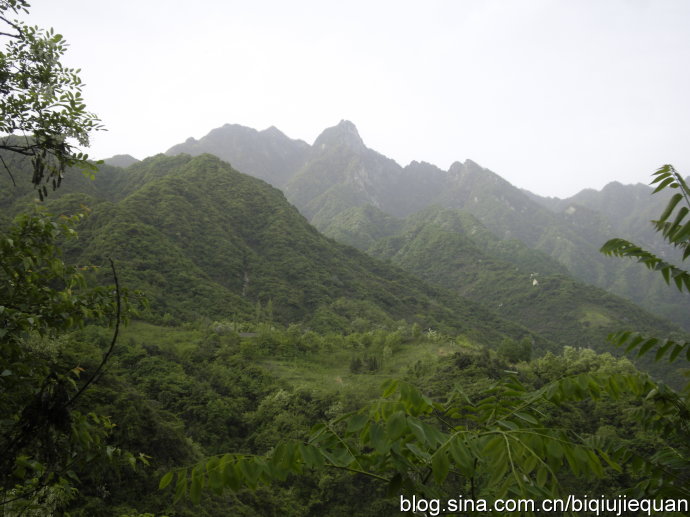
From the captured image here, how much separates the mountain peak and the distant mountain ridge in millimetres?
552

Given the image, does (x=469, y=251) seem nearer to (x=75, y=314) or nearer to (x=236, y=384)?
(x=236, y=384)

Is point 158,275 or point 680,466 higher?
point 680,466

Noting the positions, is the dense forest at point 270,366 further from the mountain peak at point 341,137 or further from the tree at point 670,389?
the mountain peak at point 341,137

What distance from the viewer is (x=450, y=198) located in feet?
520

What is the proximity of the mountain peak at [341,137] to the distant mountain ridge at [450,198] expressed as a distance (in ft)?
1.81

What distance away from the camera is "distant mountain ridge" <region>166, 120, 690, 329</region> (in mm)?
109812

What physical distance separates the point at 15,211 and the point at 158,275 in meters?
13.3

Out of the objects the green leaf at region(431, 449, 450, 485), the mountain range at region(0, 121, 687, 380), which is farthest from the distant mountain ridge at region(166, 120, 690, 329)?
the green leaf at region(431, 449, 450, 485)

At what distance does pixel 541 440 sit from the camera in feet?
4.76

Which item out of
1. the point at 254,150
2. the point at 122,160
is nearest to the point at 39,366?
the point at 122,160

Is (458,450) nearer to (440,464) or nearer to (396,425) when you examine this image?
(440,464)

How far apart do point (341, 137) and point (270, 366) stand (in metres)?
174

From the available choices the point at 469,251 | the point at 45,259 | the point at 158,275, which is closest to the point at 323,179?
the point at 469,251

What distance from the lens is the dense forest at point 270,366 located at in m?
1.60
